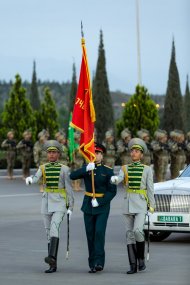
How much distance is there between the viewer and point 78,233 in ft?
64.6

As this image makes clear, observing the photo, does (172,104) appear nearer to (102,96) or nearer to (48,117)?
(102,96)

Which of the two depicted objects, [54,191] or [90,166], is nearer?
[90,166]

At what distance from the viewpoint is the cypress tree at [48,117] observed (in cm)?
5437

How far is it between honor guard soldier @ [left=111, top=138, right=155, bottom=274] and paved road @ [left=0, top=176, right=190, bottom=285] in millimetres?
381

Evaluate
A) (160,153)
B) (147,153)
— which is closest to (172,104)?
(160,153)

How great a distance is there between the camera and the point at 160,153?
3747 centimetres

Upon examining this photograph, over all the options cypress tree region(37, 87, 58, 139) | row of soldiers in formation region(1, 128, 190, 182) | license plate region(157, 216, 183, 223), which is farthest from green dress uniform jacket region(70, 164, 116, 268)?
cypress tree region(37, 87, 58, 139)

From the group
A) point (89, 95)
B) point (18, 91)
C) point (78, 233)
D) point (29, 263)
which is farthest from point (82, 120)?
point (18, 91)

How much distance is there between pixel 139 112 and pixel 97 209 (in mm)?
31789

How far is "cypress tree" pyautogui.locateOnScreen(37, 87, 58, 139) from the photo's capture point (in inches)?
2141

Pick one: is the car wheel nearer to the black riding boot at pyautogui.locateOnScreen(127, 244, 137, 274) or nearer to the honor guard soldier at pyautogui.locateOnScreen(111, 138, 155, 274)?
the honor guard soldier at pyautogui.locateOnScreen(111, 138, 155, 274)

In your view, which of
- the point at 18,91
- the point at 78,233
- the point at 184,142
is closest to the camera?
the point at 78,233

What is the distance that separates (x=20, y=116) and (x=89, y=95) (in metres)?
32.2

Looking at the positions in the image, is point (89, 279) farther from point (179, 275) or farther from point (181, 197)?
point (181, 197)
